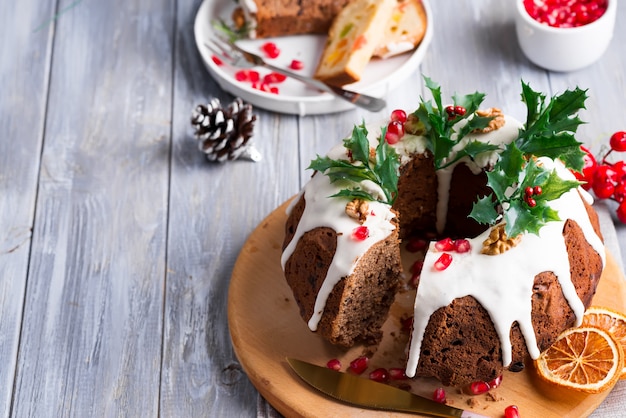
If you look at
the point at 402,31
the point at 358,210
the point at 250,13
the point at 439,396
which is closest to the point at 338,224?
the point at 358,210

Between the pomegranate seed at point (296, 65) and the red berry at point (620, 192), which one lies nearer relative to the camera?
the red berry at point (620, 192)

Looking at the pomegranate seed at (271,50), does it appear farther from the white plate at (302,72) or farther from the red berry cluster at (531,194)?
the red berry cluster at (531,194)

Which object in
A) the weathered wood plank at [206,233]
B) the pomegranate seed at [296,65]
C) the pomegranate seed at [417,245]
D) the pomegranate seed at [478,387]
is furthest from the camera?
the pomegranate seed at [296,65]

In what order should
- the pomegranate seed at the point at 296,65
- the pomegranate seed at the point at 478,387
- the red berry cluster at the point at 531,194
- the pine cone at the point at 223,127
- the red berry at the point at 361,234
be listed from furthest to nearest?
1. the pomegranate seed at the point at 296,65
2. the pine cone at the point at 223,127
3. the pomegranate seed at the point at 478,387
4. the red berry at the point at 361,234
5. the red berry cluster at the point at 531,194

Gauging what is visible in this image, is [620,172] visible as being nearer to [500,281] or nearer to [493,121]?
[493,121]

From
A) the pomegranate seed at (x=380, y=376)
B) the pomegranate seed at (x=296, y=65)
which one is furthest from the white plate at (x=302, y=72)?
the pomegranate seed at (x=380, y=376)

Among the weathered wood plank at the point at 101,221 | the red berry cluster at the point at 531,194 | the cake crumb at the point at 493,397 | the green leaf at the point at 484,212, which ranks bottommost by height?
the weathered wood plank at the point at 101,221

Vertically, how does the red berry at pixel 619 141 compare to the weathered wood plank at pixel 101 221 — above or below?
above

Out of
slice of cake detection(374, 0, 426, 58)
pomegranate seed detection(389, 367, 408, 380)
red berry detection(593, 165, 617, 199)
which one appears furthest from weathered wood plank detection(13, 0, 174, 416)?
red berry detection(593, 165, 617, 199)

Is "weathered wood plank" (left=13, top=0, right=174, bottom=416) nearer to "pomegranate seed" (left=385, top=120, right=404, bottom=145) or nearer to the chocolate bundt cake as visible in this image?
the chocolate bundt cake
